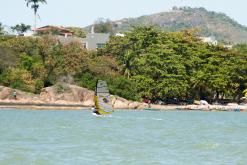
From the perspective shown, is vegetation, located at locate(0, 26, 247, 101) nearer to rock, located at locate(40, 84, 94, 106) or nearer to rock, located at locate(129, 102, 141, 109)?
rock, located at locate(40, 84, 94, 106)

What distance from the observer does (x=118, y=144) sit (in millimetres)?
40188

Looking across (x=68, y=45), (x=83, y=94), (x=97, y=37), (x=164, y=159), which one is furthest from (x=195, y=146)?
(x=97, y=37)

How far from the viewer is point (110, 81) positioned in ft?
325

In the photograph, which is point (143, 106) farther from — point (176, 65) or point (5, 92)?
point (5, 92)

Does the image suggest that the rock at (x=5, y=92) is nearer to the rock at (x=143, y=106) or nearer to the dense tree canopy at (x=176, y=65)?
the rock at (x=143, y=106)

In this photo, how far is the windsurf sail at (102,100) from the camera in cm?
7250

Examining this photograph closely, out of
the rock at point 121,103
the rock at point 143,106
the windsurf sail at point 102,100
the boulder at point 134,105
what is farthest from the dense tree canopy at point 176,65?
the windsurf sail at point 102,100

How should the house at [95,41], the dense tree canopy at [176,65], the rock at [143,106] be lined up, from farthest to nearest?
the house at [95,41] → the dense tree canopy at [176,65] → the rock at [143,106]

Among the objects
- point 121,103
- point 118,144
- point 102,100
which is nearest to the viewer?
point 118,144

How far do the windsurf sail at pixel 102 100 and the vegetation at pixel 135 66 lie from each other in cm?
1845

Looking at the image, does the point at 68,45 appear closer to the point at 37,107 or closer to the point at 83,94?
the point at 83,94

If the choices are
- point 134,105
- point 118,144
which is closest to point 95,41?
point 134,105

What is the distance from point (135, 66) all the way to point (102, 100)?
3210 centimetres

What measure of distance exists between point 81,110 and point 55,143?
46988 mm
